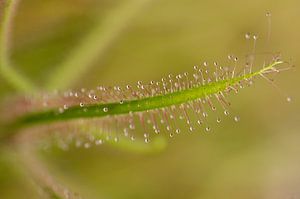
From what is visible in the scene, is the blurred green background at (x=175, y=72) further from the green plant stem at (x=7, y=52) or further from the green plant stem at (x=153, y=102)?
the green plant stem at (x=153, y=102)

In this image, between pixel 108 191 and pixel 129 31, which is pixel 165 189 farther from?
pixel 129 31

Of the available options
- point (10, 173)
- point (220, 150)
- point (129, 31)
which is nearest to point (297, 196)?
point (220, 150)

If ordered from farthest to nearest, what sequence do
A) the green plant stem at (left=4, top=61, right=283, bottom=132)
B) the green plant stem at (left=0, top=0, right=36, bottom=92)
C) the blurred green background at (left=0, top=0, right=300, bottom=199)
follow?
the blurred green background at (left=0, top=0, right=300, bottom=199), the green plant stem at (left=0, top=0, right=36, bottom=92), the green plant stem at (left=4, top=61, right=283, bottom=132)

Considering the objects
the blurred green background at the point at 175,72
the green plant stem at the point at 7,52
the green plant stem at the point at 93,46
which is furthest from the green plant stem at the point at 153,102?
the blurred green background at the point at 175,72

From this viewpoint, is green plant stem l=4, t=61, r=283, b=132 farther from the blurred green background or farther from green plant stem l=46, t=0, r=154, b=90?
the blurred green background

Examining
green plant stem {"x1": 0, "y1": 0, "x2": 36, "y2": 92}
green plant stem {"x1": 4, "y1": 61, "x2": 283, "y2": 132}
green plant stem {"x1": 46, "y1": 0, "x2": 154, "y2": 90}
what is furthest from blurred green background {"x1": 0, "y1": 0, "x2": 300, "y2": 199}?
green plant stem {"x1": 4, "y1": 61, "x2": 283, "y2": 132}
